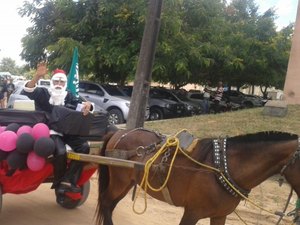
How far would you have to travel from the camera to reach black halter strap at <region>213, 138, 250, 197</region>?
3816mm

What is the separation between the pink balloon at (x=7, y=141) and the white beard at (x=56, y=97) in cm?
75

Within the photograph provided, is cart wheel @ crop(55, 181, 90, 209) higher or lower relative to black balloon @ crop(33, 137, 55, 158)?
lower

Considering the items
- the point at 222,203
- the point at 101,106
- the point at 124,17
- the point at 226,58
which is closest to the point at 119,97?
the point at 101,106

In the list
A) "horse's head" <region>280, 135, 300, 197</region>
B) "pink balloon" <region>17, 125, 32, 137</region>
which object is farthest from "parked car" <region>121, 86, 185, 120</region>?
"horse's head" <region>280, 135, 300, 197</region>

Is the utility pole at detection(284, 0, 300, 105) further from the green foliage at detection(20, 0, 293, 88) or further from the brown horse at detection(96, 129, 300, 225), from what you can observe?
the brown horse at detection(96, 129, 300, 225)

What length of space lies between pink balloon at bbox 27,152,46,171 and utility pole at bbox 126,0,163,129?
4005mm

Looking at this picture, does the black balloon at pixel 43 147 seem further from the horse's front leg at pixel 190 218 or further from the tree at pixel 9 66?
the tree at pixel 9 66

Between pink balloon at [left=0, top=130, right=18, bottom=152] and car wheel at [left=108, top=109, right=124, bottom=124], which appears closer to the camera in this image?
pink balloon at [left=0, top=130, right=18, bottom=152]

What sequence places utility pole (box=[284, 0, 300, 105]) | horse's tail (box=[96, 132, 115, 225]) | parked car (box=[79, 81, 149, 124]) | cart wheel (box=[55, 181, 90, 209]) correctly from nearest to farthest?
horse's tail (box=[96, 132, 115, 225])
cart wheel (box=[55, 181, 90, 209])
utility pole (box=[284, 0, 300, 105])
parked car (box=[79, 81, 149, 124])

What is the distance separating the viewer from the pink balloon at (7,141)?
4578 millimetres

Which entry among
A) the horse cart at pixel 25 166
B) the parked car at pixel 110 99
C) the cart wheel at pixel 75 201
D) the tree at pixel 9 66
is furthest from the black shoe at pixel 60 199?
the tree at pixel 9 66

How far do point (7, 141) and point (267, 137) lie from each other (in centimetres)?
273

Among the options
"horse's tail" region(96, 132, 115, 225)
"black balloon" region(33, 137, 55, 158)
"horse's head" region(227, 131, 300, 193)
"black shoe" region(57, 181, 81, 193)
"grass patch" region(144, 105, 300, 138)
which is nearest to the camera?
"horse's head" region(227, 131, 300, 193)

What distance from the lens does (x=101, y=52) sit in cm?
1694
